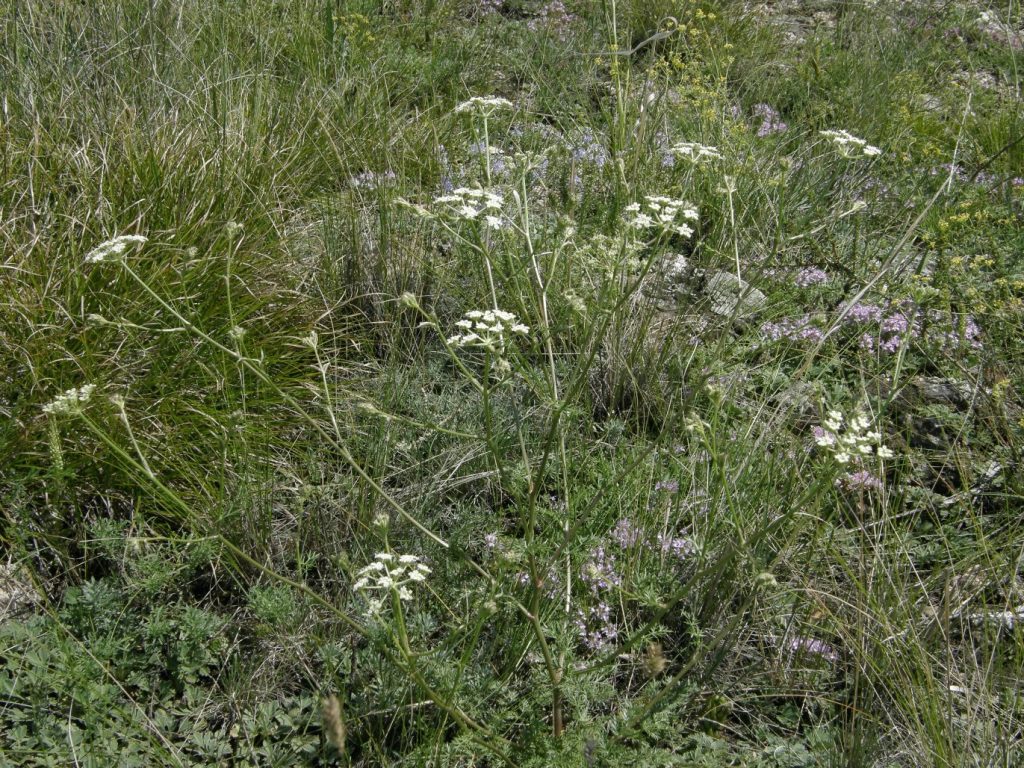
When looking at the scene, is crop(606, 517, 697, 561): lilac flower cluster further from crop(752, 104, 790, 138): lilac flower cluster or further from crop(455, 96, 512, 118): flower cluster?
crop(752, 104, 790, 138): lilac flower cluster

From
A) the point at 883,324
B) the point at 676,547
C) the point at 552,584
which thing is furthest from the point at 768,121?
the point at 552,584

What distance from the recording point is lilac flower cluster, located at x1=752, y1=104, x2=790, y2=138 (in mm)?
4383

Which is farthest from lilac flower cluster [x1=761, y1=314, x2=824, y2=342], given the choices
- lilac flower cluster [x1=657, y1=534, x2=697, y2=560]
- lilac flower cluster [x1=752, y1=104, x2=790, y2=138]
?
lilac flower cluster [x1=752, y1=104, x2=790, y2=138]

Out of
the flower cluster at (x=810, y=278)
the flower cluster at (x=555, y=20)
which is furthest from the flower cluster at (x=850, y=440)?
the flower cluster at (x=555, y=20)

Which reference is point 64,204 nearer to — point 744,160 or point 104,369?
point 104,369

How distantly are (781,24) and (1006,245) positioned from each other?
9.44 ft

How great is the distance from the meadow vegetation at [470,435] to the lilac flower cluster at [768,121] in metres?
0.20

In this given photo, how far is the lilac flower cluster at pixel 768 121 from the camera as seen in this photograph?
438 cm

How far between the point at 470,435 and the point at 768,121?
11.5ft

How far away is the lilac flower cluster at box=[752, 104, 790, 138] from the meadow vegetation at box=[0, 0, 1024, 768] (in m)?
0.20

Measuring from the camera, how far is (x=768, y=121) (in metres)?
4.51

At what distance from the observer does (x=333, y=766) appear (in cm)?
197

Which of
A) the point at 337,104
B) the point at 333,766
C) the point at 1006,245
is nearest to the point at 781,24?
the point at 1006,245

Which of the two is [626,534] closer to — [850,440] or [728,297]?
[850,440]
